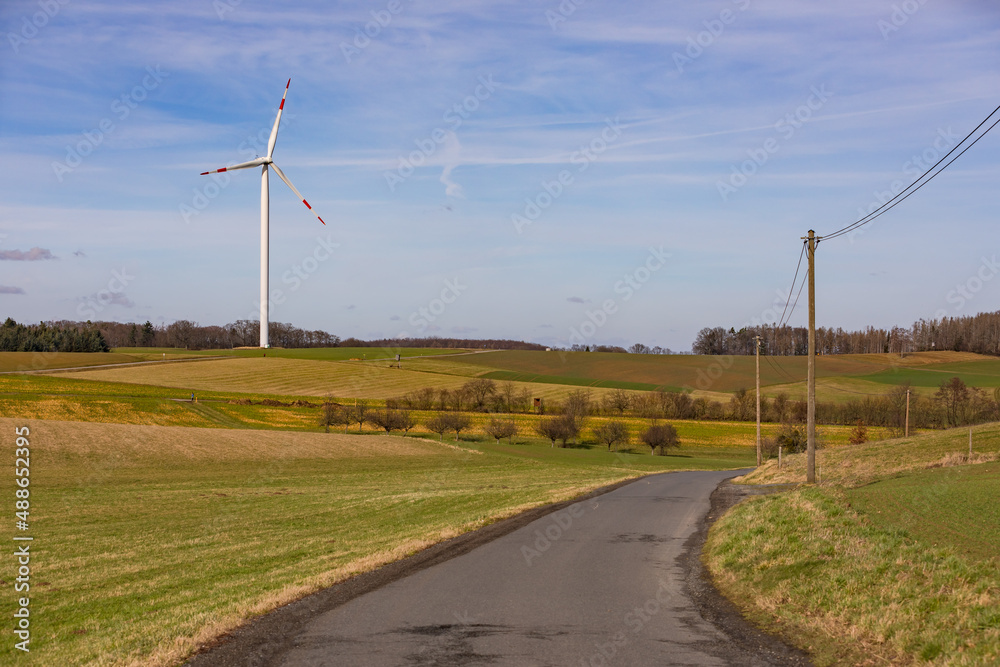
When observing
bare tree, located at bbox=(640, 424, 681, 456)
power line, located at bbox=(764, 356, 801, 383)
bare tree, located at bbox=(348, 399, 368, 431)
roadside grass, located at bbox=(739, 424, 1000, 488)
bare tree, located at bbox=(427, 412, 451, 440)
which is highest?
power line, located at bbox=(764, 356, 801, 383)

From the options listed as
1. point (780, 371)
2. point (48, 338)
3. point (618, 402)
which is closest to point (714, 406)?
point (618, 402)

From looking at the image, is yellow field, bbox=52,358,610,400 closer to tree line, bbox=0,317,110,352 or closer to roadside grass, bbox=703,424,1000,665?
tree line, bbox=0,317,110,352

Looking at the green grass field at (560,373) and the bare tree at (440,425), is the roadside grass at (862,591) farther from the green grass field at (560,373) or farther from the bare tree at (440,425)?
the green grass field at (560,373)

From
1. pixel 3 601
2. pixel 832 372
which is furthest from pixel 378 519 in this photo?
pixel 832 372

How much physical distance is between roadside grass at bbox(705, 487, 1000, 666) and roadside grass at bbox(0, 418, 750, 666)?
685cm

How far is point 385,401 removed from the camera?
94.1 meters

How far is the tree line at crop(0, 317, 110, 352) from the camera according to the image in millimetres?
118375

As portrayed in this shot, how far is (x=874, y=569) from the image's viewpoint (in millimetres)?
11320

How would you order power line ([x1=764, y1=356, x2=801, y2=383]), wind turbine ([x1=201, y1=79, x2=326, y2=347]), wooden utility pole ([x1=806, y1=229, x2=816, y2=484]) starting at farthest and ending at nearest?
power line ([x1=764, y1=356, x2=801, y2=383]), wind turbine ([x1=201, y1=79, x2=326, y2=347]), wooden utility pole ([x1=806, y1=229, x2=816, y2=484])

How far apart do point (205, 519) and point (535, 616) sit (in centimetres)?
1927

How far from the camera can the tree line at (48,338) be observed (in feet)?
388

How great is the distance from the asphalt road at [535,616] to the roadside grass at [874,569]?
0.92 metres

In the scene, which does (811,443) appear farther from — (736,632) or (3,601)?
(3,601)

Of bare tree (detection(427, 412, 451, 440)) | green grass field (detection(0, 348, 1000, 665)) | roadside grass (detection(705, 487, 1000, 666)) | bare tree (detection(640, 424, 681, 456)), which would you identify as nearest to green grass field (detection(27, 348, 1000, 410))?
green grass field (detection(0, 348, 1000, 665))
